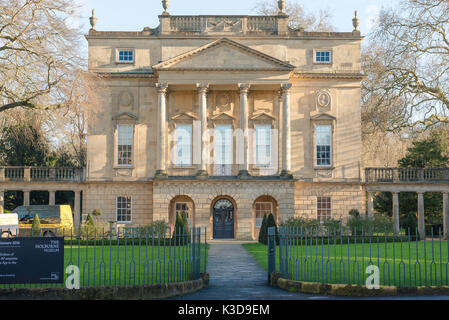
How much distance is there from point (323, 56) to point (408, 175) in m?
10.5

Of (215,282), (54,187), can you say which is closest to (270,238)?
(215,282)

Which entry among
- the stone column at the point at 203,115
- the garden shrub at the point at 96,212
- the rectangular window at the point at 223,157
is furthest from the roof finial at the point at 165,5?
the garden shrub at the point at 96,212

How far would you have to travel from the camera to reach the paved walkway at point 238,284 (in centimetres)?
1358

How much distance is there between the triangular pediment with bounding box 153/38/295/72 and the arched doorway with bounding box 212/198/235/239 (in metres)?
9.36

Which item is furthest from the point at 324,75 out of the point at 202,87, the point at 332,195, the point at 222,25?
the point at 202,87

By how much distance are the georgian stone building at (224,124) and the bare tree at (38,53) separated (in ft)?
43.4

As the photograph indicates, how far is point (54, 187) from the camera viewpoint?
41875mm

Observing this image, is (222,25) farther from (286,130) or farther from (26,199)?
(26,199)

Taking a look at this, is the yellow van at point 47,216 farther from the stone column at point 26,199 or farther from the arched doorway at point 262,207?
the arched doorway at point 262,207

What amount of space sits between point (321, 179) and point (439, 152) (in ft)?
33.8

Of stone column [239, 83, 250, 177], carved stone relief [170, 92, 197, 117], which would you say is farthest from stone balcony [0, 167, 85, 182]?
stone column [239, 83, 250, 177]

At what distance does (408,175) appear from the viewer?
138ft
